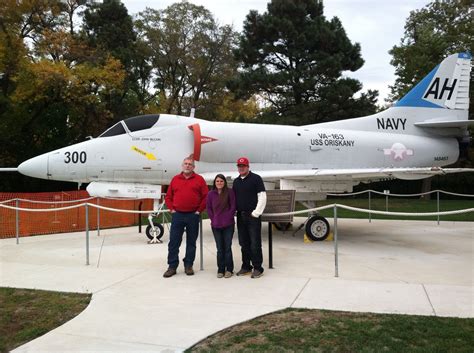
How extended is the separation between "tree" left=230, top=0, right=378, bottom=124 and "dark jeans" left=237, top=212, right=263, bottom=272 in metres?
21.2

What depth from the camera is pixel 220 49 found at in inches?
1400

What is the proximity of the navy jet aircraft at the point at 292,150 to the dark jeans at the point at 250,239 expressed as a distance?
3.32m

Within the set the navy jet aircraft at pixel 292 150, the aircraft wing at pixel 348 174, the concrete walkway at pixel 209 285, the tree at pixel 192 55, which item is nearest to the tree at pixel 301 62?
the tree at pixel 192 55

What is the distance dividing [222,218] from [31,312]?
9.06 feet

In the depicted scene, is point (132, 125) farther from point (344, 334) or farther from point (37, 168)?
point (344, 334)

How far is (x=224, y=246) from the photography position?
20.6 feet

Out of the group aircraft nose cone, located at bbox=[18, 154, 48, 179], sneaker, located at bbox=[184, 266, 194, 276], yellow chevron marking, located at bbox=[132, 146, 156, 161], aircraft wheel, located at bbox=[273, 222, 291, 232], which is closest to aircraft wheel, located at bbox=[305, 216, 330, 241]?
aircraft wheel, located at bbox=[273, 222, 291, 232]

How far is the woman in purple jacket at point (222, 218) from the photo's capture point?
6133mm

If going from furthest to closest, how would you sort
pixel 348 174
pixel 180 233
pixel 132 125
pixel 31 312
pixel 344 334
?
pixel 132 125
pixel 348 174
pixel 180 233
pixel 31 312
pixel 344 334

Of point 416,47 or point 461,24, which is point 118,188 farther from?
point 461,24

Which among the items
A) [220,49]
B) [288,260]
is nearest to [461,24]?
[220,49]

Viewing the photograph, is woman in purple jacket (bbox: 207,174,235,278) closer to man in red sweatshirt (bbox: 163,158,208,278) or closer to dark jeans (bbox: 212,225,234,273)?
dark jeans (bbox: 212,225,234,273)

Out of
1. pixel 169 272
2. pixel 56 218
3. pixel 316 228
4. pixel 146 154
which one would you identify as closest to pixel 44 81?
pixel 56 218

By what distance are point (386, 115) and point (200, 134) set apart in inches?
231
